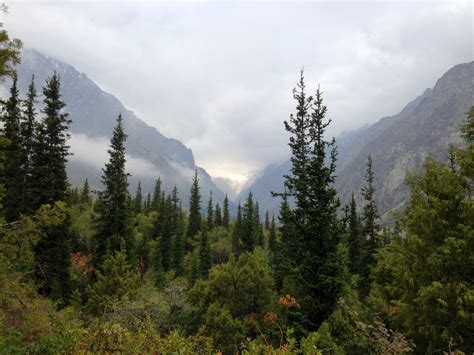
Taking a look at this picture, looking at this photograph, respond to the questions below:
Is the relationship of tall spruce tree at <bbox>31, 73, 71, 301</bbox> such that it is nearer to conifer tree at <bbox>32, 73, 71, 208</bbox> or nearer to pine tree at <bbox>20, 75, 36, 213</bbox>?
conifer tree at <bbox>32, 73, 71, 208</bbox>

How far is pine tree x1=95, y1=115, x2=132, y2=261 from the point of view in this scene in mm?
28797

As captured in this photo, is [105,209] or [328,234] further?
[105,209]

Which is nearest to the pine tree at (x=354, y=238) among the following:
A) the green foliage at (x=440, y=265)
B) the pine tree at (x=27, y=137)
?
the green foliage at (x=440, y=265)

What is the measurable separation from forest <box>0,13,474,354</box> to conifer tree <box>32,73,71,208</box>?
8cm

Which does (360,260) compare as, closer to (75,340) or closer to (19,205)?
(19,205)

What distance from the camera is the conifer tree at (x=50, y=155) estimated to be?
78.3ft

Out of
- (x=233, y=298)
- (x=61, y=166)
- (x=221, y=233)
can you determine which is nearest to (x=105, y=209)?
(x=61, y=166)

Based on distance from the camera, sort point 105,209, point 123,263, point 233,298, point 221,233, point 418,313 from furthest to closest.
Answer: point 221,233 → point 105,209 → point 123,263 → point 233,298 → point 418,313

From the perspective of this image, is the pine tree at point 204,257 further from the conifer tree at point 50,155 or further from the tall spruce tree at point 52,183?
the conifer tree at point 50,155

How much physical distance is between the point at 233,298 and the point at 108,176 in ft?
57.9

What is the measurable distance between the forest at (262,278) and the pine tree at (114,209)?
0.40ft

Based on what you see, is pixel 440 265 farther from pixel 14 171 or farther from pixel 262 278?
pixel 14 171

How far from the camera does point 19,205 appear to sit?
25234 mm

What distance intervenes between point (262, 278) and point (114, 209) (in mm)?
16029
